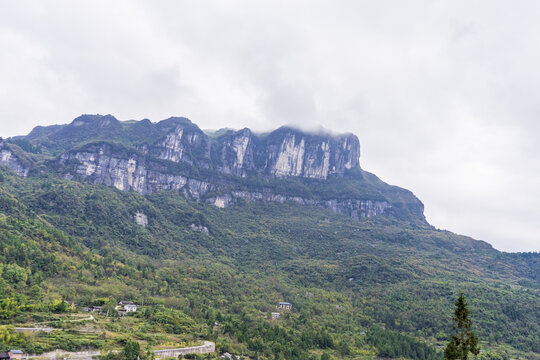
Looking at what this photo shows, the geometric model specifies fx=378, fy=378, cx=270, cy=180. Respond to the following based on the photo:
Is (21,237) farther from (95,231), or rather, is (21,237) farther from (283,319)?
(283,319)

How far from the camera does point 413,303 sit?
350 ft

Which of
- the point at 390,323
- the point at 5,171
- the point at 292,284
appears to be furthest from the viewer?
the point at 5,171

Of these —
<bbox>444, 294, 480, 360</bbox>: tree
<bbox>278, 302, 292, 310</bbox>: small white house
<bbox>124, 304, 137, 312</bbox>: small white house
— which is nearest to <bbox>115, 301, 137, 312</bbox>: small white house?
<bbox>124, 304, 137, 312</bbox>: small white house

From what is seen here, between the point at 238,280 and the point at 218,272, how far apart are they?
6894mm

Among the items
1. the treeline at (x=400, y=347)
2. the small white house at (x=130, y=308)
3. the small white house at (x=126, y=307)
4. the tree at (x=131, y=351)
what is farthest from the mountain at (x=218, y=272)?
the tree at (x=131, y=351)

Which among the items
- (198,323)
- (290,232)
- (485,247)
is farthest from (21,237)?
(485,247)

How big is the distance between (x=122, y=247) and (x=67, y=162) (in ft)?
208

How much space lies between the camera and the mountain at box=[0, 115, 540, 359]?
244ft

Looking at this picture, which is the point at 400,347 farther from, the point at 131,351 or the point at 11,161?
the point at 11,161

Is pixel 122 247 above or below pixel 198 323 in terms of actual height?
above

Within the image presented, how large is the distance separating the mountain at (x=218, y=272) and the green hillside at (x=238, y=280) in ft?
1.60

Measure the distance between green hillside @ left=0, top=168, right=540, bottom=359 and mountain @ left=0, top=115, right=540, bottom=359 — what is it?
487mm

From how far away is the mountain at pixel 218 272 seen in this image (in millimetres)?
74375

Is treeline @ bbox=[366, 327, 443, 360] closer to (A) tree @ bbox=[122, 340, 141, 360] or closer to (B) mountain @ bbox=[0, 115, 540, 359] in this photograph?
(B) mountain @ bbox=[0, 115, 540, 359]
